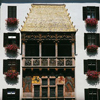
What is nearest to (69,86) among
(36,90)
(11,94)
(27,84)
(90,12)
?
(36,90)

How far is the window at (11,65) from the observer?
109 feet

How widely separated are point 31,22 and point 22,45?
2670 mm

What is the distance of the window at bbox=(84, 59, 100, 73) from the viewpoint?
3337 centimetres

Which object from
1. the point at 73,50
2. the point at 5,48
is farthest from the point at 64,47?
the point at 5,48

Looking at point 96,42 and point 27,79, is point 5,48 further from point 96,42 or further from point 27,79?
point 96,42

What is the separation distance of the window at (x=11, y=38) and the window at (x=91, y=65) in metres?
7.65

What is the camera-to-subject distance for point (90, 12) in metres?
34.2

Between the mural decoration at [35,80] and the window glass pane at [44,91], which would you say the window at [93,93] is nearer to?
the window glass pane at [44,91]

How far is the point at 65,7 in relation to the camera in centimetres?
3441

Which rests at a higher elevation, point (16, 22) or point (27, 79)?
point (16, 22)

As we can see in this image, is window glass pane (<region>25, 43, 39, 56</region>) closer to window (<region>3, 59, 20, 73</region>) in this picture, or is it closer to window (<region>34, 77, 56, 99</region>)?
window (<region>3, 59, 20, 73</region>)

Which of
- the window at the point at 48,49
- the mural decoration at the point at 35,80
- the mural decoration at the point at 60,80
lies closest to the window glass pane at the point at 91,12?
the window at the point at 48,49

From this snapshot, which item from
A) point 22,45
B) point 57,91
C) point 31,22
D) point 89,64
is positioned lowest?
point 57,91

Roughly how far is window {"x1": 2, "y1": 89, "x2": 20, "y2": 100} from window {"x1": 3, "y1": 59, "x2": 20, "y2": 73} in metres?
2.16
